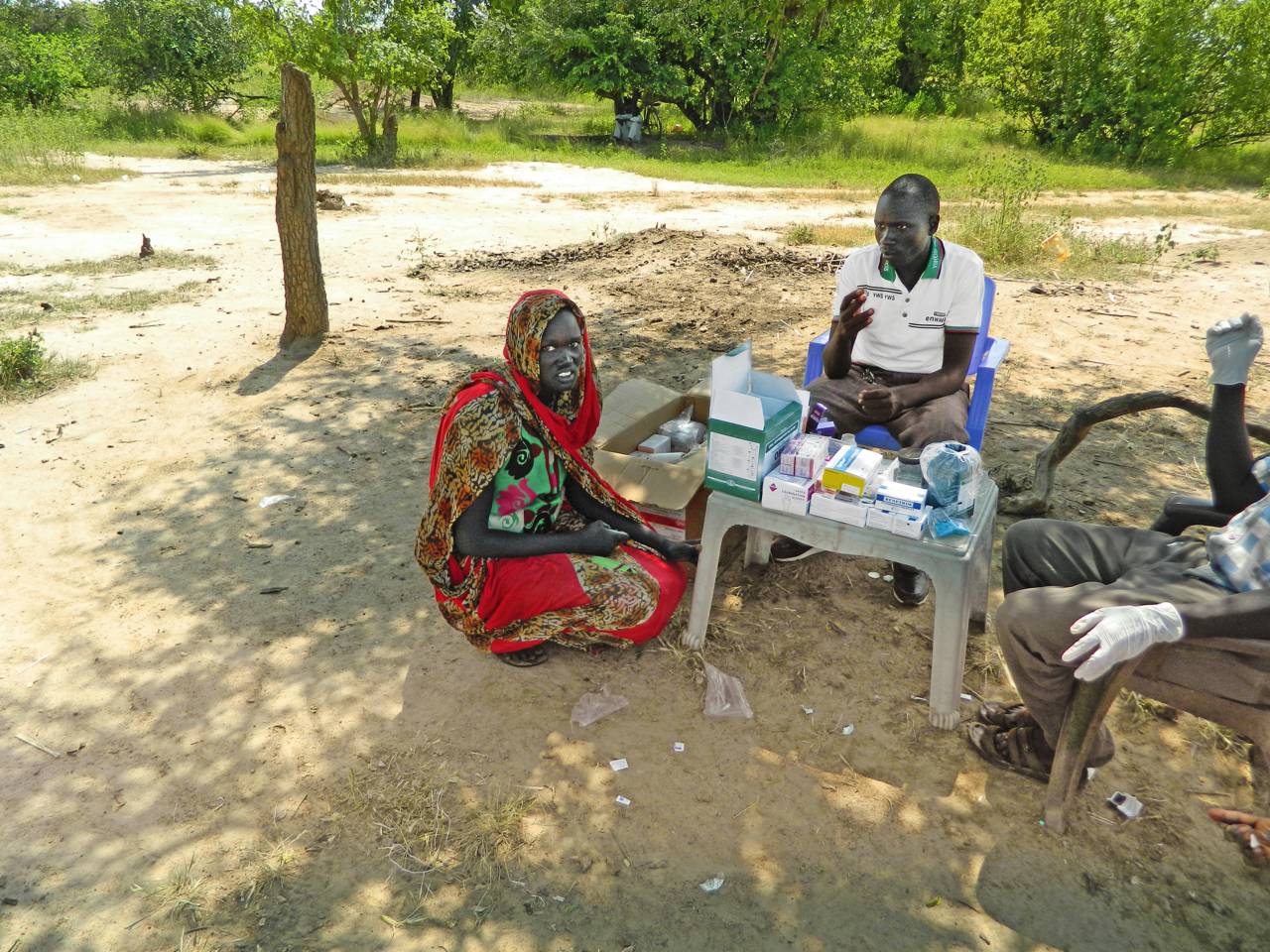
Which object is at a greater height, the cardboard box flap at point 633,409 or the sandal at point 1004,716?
the cardboard box flap at point 633,409

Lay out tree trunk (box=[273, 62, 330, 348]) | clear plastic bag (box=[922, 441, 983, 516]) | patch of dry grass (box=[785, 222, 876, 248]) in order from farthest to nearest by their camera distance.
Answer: patch of dry grass (box=[785, 222, 876, 248]) < tree trunk (box=[273, 62, 330, 348]) < clear plastic bag (box=[922, 441, 983, 516])

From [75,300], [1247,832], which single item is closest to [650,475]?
[1247,832]

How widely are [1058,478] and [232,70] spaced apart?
27.9 meters

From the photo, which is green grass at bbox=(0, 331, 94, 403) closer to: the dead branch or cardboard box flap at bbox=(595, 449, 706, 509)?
cardboard box flap at bbox=(595, 449, 706, 509)

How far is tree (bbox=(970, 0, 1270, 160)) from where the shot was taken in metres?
18.1

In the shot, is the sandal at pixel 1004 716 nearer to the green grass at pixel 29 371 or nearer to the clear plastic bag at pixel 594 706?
the clear plastic bag at pixel 594 706

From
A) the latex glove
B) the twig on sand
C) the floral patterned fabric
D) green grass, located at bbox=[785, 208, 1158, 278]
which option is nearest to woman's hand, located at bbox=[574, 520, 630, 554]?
the floral patterned fabric

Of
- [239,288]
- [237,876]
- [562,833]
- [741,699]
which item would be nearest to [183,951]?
[237,876]

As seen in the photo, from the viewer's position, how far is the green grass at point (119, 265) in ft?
28.8

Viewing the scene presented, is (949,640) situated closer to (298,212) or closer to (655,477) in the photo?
(655,477)

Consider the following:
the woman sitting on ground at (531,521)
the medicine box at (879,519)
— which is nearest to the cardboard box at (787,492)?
the medicine box at (879,519)

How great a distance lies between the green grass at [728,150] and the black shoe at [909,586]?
13604mm

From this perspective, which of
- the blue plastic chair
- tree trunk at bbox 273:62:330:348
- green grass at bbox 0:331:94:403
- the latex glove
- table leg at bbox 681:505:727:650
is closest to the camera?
the latex glove

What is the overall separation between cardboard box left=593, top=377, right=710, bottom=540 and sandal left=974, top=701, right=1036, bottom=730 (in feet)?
4.61
